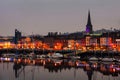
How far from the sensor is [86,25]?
173000mm

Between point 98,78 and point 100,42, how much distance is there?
10495 cm

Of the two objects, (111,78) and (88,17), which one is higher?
(88,17)

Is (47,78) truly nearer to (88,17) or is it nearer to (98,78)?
(98,78)

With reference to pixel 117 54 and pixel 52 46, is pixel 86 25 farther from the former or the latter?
pixel 117 54

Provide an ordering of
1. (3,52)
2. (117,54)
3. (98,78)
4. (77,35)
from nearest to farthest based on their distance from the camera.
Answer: (98,78), (117,54), (3,52), (77,35)

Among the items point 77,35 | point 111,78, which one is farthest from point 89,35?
point 111,78

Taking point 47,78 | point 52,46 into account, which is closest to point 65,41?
point 52,46

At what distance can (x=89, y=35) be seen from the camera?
16550cm

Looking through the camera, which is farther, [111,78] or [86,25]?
[86,25]

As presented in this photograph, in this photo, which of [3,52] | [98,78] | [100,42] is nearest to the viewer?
[98,78]

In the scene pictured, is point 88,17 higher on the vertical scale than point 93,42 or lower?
higher

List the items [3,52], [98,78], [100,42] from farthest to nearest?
1. [100,42]
2. [3,52]
3. [98,78]

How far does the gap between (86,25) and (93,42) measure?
721 inches

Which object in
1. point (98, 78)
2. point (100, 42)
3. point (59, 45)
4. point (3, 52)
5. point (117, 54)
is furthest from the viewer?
point (59, 45)
